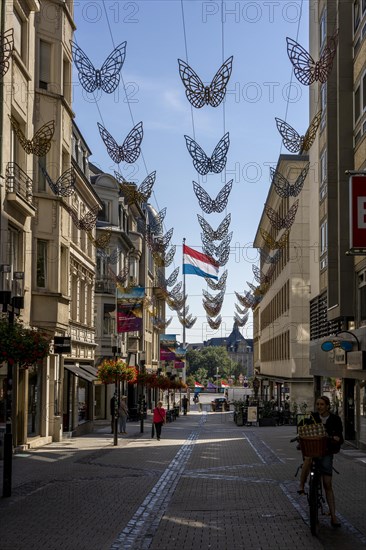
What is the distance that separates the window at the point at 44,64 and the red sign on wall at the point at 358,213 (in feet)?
56.3

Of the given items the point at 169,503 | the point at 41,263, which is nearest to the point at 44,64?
the point at 41,263

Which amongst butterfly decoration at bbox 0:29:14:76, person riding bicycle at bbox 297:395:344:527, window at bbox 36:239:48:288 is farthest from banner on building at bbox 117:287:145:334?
person riding bicycle at bbox 297:395:344:527

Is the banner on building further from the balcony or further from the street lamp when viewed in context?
the street lamp

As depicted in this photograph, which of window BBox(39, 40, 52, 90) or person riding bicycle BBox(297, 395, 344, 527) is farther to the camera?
window BBox(39, 40, 52, 90)

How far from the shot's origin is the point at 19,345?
62.8ft

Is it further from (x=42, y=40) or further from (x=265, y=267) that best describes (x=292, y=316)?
(x=42, y=40)

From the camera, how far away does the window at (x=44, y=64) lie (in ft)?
100

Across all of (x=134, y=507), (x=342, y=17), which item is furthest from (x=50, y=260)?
(x=134, y=507)

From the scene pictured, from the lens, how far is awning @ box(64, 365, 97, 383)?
3759 cm

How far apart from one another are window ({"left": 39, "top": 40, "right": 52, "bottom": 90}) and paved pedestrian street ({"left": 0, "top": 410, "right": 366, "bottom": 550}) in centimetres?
1247

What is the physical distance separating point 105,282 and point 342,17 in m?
26.8

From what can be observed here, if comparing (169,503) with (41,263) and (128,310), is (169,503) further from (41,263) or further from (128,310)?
(128,310)

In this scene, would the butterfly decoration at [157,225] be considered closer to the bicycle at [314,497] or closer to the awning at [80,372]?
the awning at [80,372]

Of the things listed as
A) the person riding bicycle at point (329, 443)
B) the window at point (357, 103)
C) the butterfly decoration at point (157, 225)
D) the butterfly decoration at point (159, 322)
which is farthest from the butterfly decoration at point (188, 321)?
the person riding bicycle at point (329, 443)
